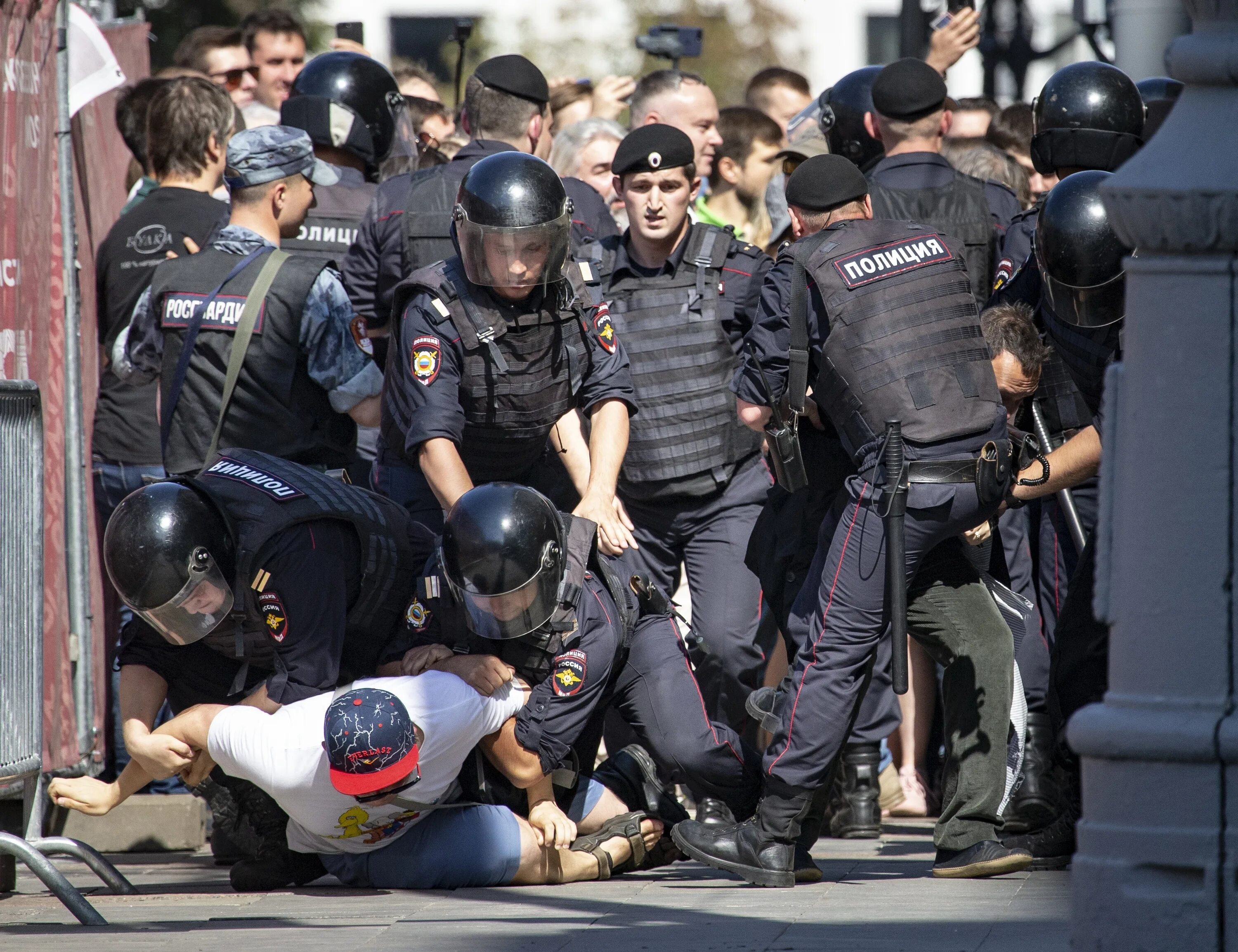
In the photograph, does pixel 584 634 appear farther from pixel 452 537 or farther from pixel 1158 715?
pixel 1158 715

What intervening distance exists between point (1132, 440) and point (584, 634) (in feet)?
7.41

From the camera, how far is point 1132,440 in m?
2.81

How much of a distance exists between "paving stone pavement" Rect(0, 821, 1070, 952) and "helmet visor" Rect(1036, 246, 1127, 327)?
4.77 ft

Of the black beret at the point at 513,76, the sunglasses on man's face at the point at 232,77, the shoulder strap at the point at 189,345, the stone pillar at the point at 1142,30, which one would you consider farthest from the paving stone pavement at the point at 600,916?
the sunglasses on man's face at the point at 232,77

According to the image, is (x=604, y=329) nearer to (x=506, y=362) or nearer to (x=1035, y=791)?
(x=506, y=362)

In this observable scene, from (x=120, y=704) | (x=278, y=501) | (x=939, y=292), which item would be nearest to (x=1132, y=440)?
(x=939, y=292)

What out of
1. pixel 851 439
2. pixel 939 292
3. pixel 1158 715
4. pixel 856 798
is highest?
pixel 939 292

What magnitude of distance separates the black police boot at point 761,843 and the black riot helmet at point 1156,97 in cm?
259

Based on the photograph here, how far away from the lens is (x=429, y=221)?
5848 millimetres

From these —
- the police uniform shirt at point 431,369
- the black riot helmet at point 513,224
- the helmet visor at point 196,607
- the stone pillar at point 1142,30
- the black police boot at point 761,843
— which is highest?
the stone pillar at point 1142,30

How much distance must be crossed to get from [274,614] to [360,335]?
3.86ft

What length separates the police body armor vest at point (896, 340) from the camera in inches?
185

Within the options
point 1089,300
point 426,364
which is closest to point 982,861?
point 1089,300

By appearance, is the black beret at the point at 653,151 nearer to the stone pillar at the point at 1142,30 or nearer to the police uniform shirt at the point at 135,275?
the police uniform shirt at the point at 135,275
